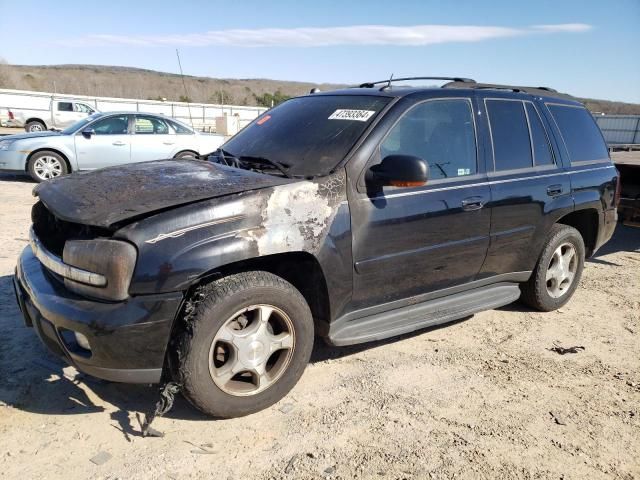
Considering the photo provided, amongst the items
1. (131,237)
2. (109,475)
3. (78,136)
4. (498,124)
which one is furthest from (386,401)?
(78,136)

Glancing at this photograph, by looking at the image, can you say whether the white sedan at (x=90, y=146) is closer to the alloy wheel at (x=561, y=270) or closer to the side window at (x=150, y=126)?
the side window at (x=150, y=126)

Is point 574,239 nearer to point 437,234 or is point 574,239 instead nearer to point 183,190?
point 437,234

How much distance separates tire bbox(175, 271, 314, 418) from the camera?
2.63 m

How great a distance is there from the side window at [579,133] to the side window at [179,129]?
8.14 metres

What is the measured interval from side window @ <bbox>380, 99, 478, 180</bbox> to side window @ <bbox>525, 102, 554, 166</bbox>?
786 millimetres

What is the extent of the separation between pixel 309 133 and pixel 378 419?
1.93 m

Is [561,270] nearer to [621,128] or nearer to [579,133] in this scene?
[579,133]

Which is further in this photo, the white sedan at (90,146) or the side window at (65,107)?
the side window at (65,107)

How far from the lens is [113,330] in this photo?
8.07 ft

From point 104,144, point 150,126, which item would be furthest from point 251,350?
point 150,126

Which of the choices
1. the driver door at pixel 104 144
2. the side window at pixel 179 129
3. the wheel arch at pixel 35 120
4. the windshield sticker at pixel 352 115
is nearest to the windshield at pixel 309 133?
the windshield sticker at pixel 352 115

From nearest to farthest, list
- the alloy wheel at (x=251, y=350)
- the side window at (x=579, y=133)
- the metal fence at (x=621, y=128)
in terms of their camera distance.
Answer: the alloy wheel at (x=251, y=350) < the side window at (x=579, y=133) < the metal fence at (x=621, y=128)

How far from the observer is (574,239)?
4.68 meters

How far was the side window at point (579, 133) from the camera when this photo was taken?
4574 mm
